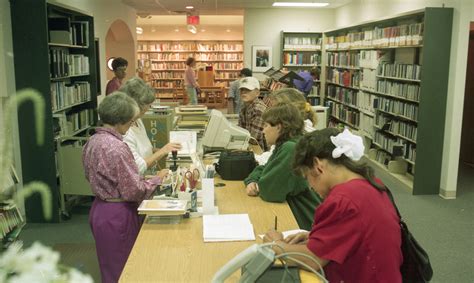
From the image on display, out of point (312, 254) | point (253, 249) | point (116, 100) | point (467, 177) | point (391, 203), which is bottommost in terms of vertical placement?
point (467, 177)

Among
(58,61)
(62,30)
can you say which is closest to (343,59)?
(62,30)

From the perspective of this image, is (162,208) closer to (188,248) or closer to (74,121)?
(188,248)

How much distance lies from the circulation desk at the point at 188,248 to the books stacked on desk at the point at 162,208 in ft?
0.25

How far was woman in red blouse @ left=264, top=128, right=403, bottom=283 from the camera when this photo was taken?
1.55 metres

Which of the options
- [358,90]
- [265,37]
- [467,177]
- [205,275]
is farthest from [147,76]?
[205,275]

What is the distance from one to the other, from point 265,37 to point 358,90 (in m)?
3.42

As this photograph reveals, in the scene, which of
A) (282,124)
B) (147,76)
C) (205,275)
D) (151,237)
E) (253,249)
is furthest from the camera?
(147,76)

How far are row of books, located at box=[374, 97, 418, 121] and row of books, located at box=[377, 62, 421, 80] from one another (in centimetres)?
39

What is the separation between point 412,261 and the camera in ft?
5.49

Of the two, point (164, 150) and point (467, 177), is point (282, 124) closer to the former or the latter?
point (164, 150)

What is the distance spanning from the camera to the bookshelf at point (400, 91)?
18.8 ft

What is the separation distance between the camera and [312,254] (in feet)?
5.27

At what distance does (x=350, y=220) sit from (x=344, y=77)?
852cm

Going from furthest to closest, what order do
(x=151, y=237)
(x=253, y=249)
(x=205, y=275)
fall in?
(x=151, y=237), (x=205, y=275), (x=253, y=249)
